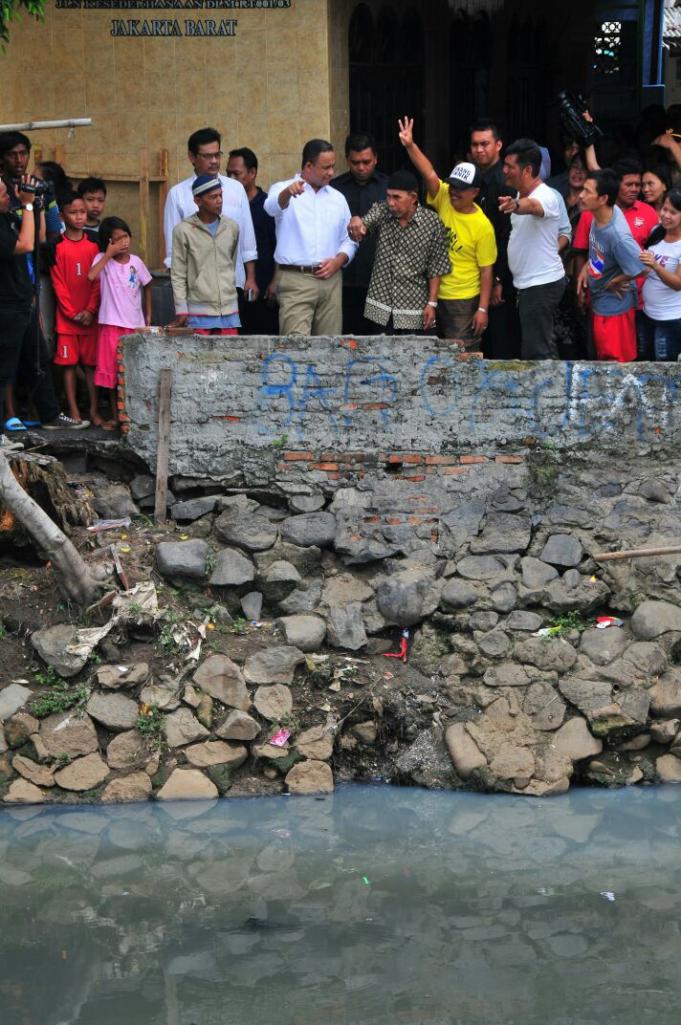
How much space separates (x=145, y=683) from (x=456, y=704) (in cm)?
194

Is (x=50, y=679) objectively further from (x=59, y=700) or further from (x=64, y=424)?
(x=64, y=424)

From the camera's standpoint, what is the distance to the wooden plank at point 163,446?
991cm

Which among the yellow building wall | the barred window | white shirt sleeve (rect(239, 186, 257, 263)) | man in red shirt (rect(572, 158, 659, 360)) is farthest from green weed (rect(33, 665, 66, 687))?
the barred window

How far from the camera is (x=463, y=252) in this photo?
995 cm

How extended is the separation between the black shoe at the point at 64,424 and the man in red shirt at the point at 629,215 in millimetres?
3723

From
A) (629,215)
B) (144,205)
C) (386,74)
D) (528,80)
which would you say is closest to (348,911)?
(629,215)

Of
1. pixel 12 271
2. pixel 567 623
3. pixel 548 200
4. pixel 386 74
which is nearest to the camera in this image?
pixel 567 623

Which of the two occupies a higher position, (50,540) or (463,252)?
(463,252)

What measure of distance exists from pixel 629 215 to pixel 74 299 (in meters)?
4.03

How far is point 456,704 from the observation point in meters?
9.02

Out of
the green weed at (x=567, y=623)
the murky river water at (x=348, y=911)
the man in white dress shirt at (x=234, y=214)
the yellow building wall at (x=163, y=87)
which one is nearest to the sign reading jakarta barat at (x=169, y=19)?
the yellow building wall at (x=163, y=87)

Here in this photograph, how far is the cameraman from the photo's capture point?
31.4 feet

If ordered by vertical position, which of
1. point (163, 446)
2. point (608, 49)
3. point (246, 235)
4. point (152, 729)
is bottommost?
point (152, 729)

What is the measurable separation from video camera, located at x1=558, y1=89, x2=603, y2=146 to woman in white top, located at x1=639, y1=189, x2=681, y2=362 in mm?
1124
